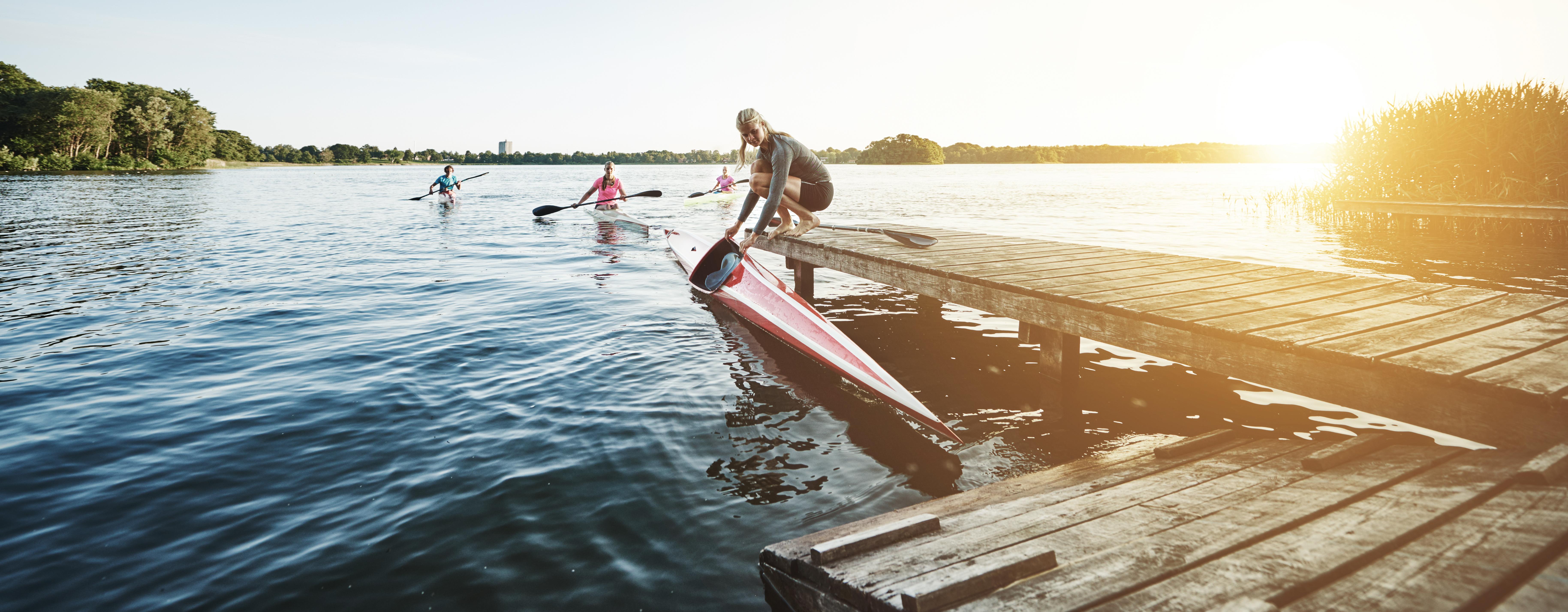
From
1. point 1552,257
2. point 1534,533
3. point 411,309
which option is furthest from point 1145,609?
point 1552,257

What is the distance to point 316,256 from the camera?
48.8 ft

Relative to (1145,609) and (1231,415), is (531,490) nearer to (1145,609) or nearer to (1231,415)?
(1145,609)

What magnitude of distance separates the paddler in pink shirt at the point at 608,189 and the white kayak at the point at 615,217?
0.47 feet

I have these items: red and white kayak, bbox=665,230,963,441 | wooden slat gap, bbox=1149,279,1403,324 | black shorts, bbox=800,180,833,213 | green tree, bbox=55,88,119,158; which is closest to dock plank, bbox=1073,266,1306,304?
wooden slat gap, bbox=1149,279,1403,324

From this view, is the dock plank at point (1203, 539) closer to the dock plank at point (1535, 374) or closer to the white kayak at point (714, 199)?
the dock plank at point (1535, 374)

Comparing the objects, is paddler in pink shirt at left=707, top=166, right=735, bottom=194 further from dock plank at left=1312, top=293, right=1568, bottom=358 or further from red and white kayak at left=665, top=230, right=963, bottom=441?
dock plank at left=1312, top=293, right=1568, bottom=358

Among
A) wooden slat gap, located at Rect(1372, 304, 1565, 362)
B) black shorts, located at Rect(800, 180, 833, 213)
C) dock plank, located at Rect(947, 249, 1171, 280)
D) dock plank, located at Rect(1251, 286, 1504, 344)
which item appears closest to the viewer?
wooden slat gap, located at Rect(1372, 304, 1565, 362)

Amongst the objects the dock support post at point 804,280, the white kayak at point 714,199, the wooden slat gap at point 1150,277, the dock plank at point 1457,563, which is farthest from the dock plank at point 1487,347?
the white kayak at point 714,199

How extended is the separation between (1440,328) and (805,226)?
680 centimetres

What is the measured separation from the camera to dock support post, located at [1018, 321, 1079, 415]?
6.16 m

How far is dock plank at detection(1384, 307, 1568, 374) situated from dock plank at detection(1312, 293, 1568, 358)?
0.17 ft

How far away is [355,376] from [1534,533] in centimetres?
756

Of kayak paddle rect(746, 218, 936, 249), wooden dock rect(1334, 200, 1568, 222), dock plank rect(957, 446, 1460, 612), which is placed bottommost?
dock plank rect(957, 446, 1460, 612)

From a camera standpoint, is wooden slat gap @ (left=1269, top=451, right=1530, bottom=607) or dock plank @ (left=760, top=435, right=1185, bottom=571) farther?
dock plank @ (left=760, top=435, right=1185, bottom=571)
